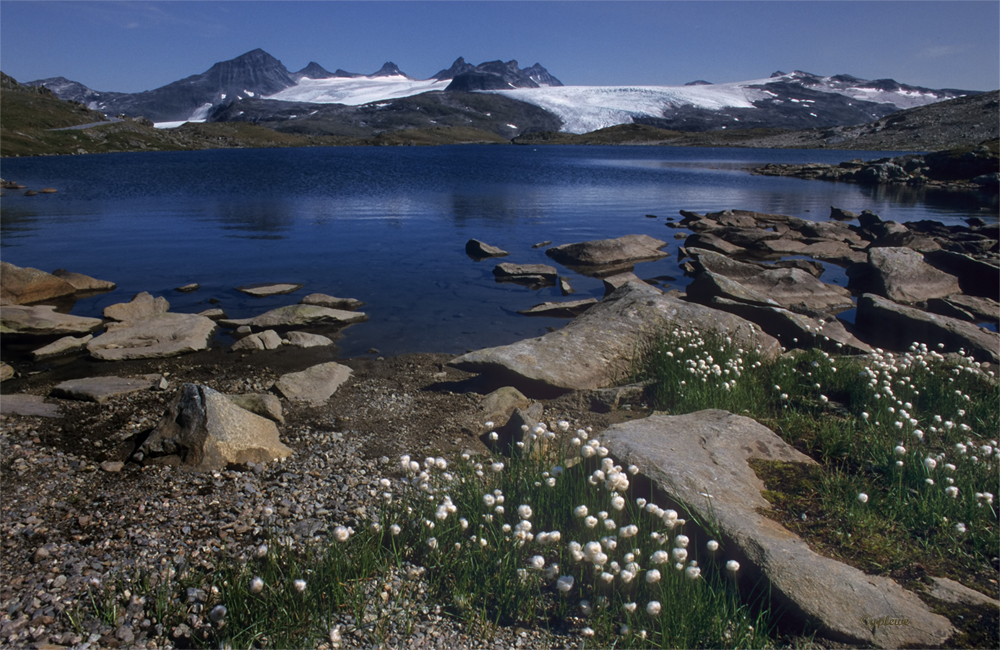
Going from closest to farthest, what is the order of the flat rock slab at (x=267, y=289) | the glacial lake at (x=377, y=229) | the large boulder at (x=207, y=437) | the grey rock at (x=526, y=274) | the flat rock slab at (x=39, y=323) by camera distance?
the large boulder at (x=207, y=437), the flat rock slab at (x=39, y=323), the glacial lake at (x=377, y=229), the flat rock slab at (x=267, y=289), the grey rock at (x=526, y=274)

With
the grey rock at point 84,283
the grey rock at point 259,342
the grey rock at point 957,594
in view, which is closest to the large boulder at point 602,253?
the grey rock at point 259,342

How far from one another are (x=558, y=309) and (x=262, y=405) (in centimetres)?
865

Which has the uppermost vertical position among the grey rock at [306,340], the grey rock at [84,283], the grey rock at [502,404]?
the grey rock at [84,283]

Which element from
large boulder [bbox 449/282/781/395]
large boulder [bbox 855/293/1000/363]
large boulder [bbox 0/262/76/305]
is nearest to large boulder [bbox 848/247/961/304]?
large boulder [bbox 855/293/1000/363]

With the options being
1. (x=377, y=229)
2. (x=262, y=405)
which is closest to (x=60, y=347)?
(x=262, y=405)

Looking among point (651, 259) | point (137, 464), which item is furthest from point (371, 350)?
point (651, 259)

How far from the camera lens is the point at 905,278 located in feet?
54.6

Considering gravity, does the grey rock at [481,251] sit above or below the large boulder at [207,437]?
above

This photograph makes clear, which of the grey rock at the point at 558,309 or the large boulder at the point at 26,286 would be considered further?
the grey rock at the point at 558,309

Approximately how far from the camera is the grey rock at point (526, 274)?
18.3 meters

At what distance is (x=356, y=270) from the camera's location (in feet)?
64.0

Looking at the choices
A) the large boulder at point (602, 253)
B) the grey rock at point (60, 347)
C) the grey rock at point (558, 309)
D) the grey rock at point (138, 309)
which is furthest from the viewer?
the large boulder at point (602, 253)

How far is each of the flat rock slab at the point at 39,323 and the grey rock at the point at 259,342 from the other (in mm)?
3787

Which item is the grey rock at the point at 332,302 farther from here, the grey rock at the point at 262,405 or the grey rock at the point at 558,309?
the grey rock at the point at 262,405
